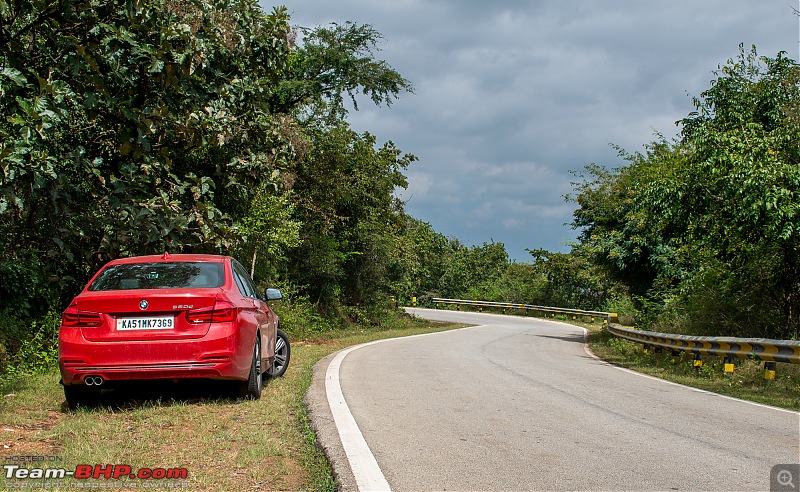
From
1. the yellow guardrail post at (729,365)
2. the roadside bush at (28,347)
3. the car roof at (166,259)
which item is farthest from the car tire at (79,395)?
the yellow guardrail post at (729,365)

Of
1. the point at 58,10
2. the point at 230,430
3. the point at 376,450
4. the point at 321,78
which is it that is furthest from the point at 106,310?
the point at 321,78

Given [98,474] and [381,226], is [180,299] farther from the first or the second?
[381,226]

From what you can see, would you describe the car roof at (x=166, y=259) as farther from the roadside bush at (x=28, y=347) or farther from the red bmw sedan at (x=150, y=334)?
the roadside bush at (x=28, y=347)

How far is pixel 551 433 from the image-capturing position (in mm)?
6191

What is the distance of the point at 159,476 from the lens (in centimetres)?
459

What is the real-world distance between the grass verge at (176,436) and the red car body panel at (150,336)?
42 cm

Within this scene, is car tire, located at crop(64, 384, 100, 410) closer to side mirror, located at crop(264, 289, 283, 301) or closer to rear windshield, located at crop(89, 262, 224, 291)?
rear windshield, located at crop(89, 262, 224, 291)

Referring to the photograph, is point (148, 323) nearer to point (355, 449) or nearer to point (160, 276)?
point (160, 276)

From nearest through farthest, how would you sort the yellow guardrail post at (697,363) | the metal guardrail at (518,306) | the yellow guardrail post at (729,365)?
the yellow guardrail post at (729,365)
the yellow guardrail post at (697,363)
the metal guardrail at (518,306)

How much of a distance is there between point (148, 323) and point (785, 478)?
18.4 feet

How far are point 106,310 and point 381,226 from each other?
76.5ft

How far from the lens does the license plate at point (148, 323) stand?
684 centimetres

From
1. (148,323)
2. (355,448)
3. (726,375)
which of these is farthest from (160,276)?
(726,375)

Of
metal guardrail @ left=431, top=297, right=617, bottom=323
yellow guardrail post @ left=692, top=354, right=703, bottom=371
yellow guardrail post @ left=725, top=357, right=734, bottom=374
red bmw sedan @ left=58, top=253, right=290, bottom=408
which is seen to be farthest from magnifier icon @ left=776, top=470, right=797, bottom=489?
metal guardrail @ left=431, top=297, right=617, bottom=323
